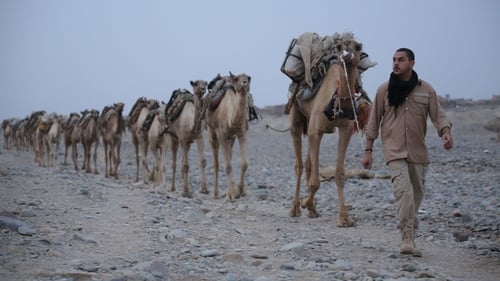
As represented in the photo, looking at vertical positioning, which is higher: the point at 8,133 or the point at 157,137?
the point at 157,137

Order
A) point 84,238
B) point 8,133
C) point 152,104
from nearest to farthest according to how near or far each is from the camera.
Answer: point 84,238 < point 152,104 < point 8,133

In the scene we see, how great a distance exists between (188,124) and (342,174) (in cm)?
646

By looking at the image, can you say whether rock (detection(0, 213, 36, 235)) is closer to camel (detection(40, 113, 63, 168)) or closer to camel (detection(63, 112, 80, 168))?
camel (detection(63, 112, 80, 168))

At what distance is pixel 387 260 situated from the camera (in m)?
6.35

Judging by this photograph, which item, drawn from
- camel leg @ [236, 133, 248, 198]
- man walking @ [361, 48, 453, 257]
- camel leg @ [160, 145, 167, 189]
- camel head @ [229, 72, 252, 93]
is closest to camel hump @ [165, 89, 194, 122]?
camel leg @ [160, 145, 167, 189]

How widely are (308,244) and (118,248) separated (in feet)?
6.93

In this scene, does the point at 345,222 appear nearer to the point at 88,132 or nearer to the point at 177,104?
the point at 177,104

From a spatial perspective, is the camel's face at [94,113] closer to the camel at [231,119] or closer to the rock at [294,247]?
the camel at [231,119]

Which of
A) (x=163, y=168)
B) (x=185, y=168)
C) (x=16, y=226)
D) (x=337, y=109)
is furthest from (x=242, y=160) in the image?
(x=16, y=226)

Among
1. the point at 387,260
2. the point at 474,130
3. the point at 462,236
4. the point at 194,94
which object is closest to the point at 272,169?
the point at 194,94

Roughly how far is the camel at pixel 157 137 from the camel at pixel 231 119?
9.75 ft

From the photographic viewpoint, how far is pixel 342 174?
9156mm

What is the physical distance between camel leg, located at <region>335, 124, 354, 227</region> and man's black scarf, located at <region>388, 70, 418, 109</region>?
8.42ft

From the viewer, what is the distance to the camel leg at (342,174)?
29.3 ft
